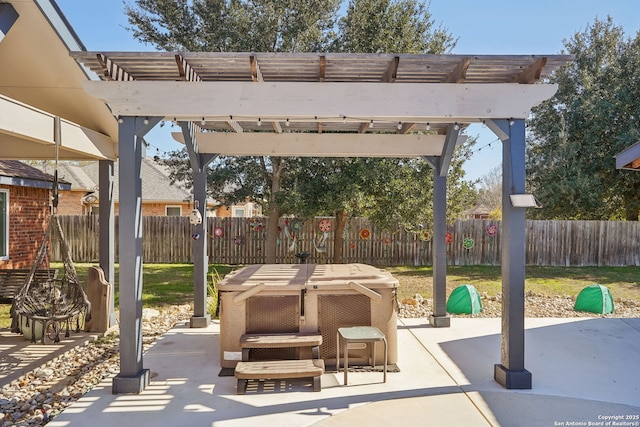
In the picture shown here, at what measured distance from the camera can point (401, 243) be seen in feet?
44.2

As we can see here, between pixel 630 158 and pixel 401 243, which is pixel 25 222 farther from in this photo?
pixel 630 158

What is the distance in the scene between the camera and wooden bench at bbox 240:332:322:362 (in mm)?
4031

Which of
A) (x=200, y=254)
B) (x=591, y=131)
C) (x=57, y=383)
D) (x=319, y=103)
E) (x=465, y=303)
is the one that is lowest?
(x=57, y=383)

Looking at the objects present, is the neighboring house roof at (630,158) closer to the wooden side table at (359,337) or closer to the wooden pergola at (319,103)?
the wooden pergola at (319,103)

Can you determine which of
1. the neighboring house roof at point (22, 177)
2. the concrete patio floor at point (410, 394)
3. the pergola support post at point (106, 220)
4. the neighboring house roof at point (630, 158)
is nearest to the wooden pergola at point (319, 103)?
the concrete patio floor at point (410, 394)

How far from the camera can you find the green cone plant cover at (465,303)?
7051 millimetres

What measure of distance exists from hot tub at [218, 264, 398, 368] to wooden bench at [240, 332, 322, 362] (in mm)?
122

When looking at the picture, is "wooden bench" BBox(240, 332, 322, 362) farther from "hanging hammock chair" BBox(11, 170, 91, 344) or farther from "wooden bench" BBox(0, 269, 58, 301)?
"wooden bench" BBox(0, 269, 58, 301)

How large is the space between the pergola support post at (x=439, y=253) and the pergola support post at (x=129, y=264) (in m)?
3.85

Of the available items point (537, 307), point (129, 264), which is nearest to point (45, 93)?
point (129, 264)

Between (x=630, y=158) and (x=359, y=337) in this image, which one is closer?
(x=359, y=337)

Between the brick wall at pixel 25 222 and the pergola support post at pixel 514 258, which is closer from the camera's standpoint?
the pergola support post at pixel 514 258

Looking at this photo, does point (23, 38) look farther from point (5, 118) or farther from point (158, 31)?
point (158, 31)

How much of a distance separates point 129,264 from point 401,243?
10.5 meters
